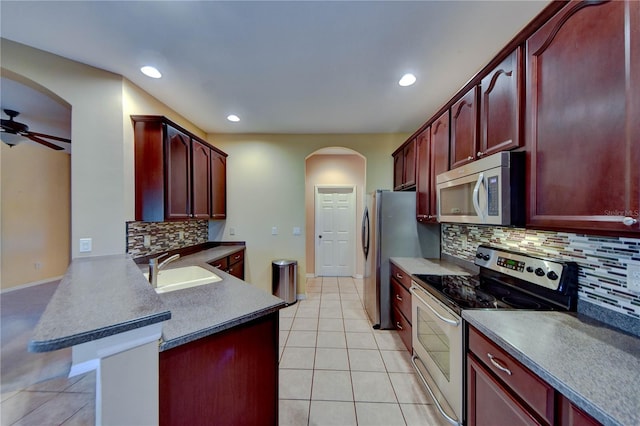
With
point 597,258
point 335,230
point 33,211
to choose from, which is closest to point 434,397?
point 597,258

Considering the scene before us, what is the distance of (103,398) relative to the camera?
67 centimetres

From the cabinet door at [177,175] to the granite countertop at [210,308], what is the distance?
1.22m

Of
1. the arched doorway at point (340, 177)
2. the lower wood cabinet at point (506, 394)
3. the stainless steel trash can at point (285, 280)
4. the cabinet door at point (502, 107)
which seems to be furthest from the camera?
the arched doorway at point (340, 177)

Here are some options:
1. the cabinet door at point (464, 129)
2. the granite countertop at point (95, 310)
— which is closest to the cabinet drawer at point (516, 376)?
the cabinet door at point (464, 129)

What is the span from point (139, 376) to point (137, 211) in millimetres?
1934

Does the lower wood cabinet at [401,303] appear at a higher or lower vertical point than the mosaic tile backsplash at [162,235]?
lower

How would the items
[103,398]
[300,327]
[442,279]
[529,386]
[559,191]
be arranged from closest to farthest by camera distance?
[103,398] → [529,386] → [559,191] → [442,279] → [300,327]

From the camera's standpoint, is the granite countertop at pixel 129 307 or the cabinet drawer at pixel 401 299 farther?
the cabinet drawer at pixel 401 299

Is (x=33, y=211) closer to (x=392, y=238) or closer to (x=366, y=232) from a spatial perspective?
(x=366, y=232)

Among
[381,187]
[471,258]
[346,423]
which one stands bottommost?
[346,423]

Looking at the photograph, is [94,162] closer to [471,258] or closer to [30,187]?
[471,258]

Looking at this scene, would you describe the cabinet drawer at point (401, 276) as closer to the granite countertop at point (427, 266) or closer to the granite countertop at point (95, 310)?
the granite countertop at point (427, 266)

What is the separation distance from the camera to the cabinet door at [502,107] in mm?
1245

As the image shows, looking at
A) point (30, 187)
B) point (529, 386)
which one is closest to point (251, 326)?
point (529, 386)
